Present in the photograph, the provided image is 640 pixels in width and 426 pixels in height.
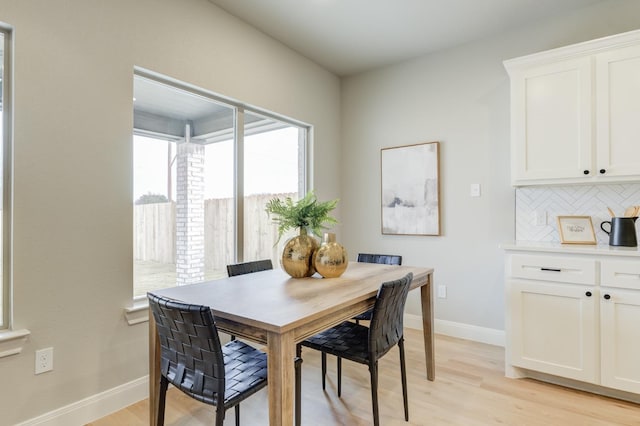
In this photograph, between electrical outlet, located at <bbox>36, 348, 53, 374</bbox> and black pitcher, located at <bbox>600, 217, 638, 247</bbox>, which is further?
black pitcher, located at <bbox>600, 217, 638, 247</bbox>

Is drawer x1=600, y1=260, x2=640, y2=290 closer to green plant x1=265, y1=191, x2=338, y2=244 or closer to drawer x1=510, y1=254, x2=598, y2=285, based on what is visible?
drawer x1=510, y1=254, x2=598, y2=285

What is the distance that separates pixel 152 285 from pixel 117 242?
1.47 ft

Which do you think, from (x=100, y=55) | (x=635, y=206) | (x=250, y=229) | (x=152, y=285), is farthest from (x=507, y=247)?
(x=100, y=55)

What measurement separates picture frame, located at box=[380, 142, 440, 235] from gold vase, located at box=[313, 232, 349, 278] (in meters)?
1.70

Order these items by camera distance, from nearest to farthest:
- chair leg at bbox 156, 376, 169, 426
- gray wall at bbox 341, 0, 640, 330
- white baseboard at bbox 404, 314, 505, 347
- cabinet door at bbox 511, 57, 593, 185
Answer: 1. chair leg at bbox 156, 376, 169, 426
2. cabinet door at bbox 511, 57, 593, 185
3. gray wall at bbox 341, 0, 640, 330
4. white baseboard at bbox 404, 314, 505, 347

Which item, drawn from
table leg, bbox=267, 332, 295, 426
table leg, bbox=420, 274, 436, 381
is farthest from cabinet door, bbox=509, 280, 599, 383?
table leg, bbox=267, 332, 295, 426

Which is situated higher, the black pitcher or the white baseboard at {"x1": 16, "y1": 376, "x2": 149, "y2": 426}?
the black pitcher

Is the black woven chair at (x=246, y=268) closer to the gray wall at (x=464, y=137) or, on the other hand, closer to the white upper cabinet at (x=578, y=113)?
the gray wall at (x=464, y=137)

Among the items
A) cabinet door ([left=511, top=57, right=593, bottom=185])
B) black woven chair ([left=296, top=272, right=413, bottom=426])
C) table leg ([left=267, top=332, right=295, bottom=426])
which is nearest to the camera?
table leg ([left=267, top=332, right=295, bottom=426])

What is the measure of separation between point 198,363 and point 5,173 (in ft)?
4.57

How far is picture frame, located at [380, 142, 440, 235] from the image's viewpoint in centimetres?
346

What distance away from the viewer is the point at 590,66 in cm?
239

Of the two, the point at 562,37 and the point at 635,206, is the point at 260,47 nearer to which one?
the point at 562,37

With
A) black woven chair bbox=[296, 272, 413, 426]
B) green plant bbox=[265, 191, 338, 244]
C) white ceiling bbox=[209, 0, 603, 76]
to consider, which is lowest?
black woven chair bbox=[296, 272, 413, 426]
